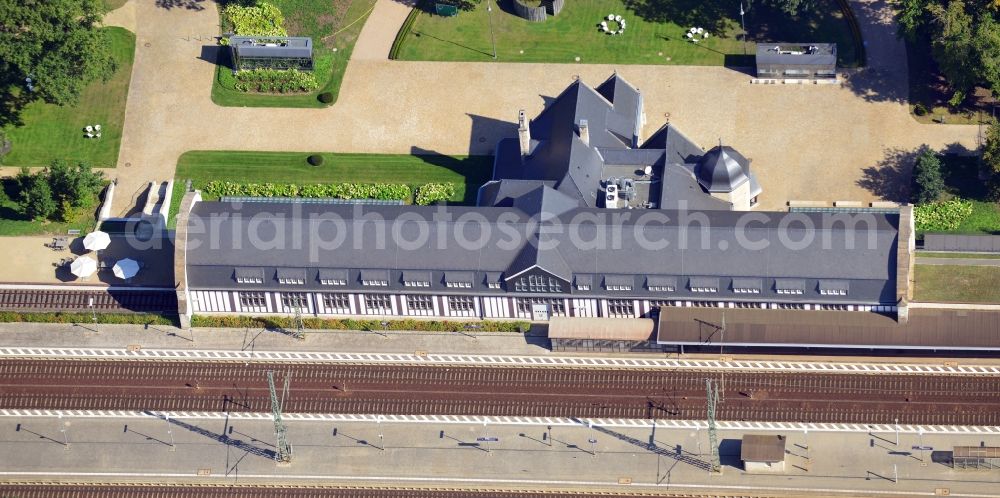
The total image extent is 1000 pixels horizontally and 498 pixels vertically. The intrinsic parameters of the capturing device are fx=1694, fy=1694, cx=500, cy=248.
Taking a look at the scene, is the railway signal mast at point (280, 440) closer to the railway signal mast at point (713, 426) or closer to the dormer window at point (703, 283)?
the railway signal mast at point (713, 426)

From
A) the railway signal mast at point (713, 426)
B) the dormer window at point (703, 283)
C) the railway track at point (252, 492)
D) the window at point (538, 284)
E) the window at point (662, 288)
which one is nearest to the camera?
the railway signal mast at point (713, 426)

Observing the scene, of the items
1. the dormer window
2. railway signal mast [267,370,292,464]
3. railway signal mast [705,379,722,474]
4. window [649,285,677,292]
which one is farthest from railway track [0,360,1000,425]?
the dormer window

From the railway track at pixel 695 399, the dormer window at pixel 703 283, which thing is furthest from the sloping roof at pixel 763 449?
the dormer window at pixel 703 283

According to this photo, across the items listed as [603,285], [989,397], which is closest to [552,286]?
[603,285]

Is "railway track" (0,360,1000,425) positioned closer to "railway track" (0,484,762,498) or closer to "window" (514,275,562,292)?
"railway track" (0,484,762,498)

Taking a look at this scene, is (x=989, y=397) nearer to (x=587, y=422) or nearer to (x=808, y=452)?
(x=808, y=452)

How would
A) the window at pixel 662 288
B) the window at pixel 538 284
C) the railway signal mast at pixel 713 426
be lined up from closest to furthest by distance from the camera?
the railway signal mast at pixel 713 426
the window at pixel 538 284
the window at pixel 662 288
